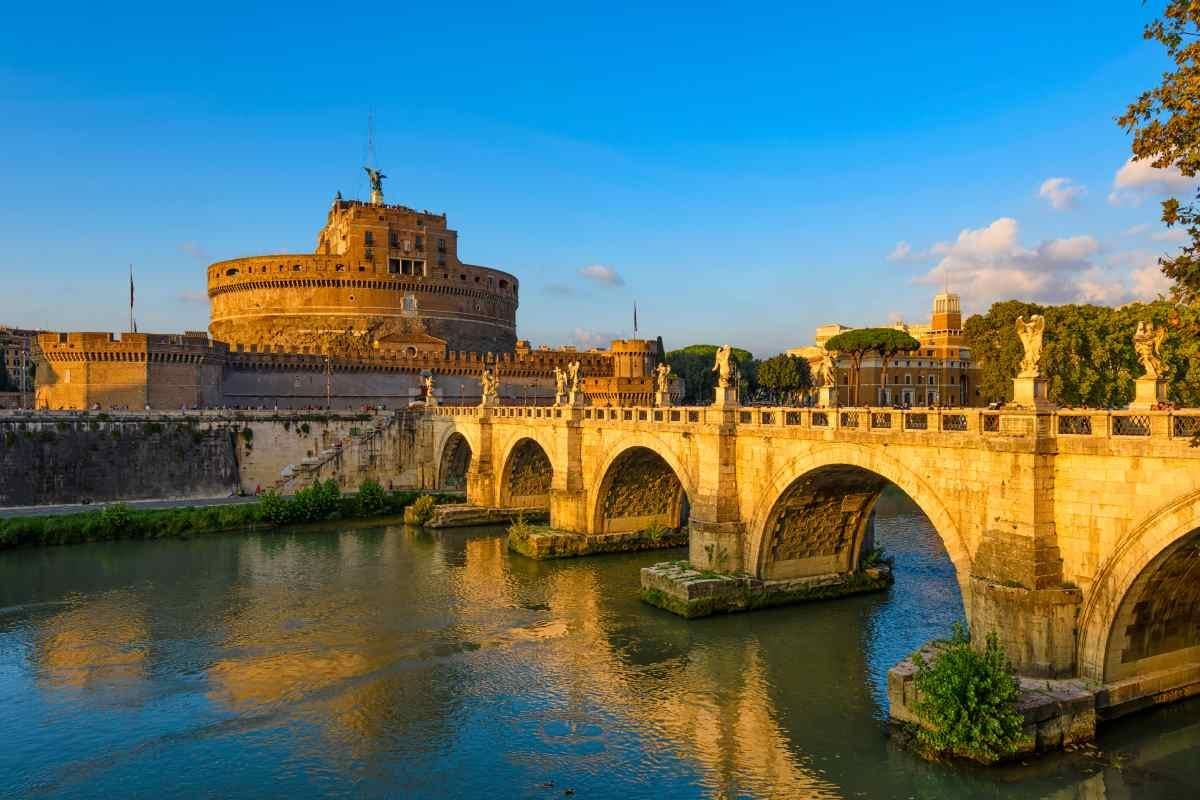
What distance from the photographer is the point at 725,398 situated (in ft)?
77.5

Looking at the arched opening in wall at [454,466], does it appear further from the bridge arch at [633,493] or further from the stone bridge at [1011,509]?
the stone bridge at [1011,509]

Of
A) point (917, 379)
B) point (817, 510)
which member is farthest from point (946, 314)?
point (817, 510)

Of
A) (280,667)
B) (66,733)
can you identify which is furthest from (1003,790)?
(66,733)

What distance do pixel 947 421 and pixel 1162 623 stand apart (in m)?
5.05

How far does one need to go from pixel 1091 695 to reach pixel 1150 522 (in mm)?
3112

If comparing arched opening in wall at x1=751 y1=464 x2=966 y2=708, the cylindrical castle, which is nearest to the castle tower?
the cylindrical castle

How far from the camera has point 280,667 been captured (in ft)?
64.8

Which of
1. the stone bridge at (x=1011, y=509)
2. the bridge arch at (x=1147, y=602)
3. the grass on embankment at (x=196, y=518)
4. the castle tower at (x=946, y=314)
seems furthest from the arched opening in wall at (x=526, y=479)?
the castle tower at (x=946, y=314)

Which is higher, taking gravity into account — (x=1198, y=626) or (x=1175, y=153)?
(x=1175, y=153)

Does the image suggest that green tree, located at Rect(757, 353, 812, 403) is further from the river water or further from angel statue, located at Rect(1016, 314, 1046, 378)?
angel statue, located at Rect(1016, 314, 1046, 378)

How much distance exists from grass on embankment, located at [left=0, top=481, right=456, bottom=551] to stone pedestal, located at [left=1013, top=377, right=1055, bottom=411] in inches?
1326

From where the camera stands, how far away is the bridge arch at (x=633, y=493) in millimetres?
30734

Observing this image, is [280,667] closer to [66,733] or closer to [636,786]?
[66,733]

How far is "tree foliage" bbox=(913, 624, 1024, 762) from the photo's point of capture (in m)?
13.5
